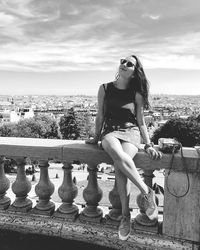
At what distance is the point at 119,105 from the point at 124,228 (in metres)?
1.60

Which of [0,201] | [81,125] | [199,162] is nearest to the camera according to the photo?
[199,162]

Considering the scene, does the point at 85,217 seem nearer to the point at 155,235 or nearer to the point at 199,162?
the point at 155,235

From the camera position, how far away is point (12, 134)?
192 feet

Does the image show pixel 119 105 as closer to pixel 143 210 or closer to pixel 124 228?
pixel 143 210

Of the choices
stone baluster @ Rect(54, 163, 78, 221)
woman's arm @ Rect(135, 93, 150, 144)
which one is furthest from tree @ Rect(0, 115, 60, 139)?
woman's arm @ Rect(135, 93, 150, 144)

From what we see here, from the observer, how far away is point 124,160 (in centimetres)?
357

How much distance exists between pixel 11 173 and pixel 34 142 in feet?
107

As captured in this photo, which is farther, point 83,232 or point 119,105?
point 119,105

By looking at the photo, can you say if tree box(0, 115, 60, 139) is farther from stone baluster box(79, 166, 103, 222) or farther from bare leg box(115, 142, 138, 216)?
bare leg box(115, 142, 138, 216)

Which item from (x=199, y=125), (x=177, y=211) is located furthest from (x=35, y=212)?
(x=199, y=125)

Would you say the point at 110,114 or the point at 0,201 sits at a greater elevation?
the point at 110,114

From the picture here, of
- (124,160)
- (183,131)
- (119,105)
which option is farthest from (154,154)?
(183,131)

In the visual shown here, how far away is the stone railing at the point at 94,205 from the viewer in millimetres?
3693

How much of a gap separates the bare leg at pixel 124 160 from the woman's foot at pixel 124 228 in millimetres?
416
